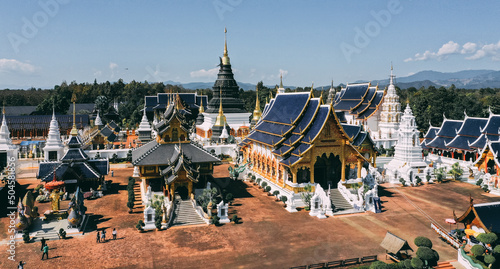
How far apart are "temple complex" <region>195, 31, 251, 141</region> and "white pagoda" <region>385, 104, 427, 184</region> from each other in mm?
27233

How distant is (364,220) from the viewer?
28.2m

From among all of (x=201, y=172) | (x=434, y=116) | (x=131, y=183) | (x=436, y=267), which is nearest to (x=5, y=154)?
(x=131, y=183)

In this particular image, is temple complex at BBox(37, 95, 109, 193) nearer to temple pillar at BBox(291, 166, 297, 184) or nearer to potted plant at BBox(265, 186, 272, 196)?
potted plant at BBox(265, 186, 272, 196)

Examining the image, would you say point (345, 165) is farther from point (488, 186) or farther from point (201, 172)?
point (488, 186)

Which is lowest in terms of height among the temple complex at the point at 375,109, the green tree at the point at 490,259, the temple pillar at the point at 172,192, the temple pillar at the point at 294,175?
the green tree at the point at 490,259

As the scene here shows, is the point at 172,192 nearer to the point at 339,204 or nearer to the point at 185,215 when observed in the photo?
the point at 185,215

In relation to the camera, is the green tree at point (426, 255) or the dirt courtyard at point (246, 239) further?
the dirt courtyard at point (246, 239)

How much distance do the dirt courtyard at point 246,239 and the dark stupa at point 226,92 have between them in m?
37.2

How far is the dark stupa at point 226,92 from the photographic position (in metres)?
69.1

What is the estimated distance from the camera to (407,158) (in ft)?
143

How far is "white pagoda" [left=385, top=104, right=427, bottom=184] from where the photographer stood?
135ft

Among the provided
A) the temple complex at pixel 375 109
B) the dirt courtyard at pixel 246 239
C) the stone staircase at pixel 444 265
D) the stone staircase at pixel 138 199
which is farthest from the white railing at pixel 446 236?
the temple complex at pixel 375 109

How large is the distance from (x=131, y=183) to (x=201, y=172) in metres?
6.87

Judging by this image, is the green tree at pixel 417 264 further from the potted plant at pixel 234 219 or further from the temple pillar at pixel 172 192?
the temple pillar at pixel 172 192
